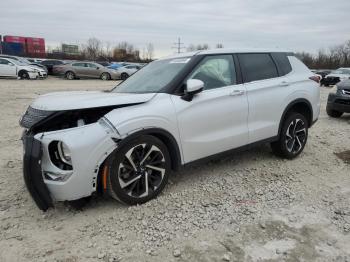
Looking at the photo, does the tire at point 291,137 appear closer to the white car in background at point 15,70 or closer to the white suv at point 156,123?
the white suv at point 156,123

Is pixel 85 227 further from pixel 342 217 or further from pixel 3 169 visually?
pixel 342 217

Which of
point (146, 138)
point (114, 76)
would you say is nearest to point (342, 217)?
point (146, 138)

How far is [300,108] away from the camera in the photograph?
552cm

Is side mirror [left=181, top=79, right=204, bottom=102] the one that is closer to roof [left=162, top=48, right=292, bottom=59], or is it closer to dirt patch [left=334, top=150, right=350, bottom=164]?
roof [left=162, top=48, right=292, bottom=59]

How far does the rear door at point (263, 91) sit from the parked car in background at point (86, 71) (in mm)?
24476

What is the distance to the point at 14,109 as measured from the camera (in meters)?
10.0

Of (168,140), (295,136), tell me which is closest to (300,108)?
(295,136)

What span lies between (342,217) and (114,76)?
86.7 ft

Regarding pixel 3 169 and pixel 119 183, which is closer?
pixel 119 183

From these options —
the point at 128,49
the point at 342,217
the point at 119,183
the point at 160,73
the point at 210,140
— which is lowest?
the point at 342,217

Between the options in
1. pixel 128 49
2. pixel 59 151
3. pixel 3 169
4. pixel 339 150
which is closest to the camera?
pixel 59 151

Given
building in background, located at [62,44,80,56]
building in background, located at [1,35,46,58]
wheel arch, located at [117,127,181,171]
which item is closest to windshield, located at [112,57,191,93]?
wheel arch, located at [117,127,181,171]

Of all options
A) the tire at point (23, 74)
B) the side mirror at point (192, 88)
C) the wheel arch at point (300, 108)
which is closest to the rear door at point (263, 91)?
the wheel arch at point (300, 108)

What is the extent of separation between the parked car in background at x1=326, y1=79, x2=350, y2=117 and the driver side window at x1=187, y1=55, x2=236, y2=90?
599 centimetres
